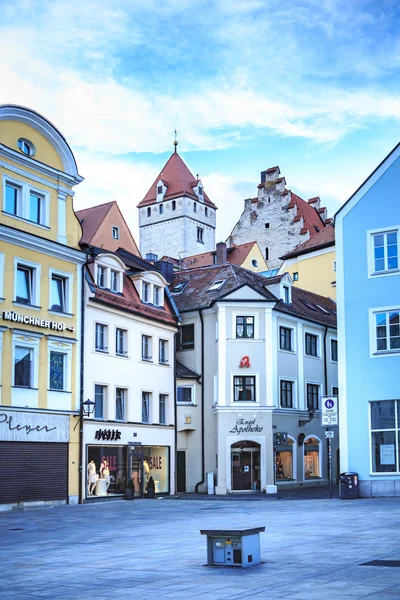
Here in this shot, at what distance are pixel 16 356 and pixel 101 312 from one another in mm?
6966

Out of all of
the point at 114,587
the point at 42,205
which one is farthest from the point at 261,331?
the point at 114,587

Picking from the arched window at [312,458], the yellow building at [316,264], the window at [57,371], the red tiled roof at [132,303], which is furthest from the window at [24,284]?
the yellow building at [316,264]

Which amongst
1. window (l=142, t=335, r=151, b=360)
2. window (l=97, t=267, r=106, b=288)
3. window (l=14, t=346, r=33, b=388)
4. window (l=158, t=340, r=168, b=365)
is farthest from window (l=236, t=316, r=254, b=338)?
window (l=14, t=346, r=33, b=388)

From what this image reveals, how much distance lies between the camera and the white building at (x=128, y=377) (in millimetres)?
40125

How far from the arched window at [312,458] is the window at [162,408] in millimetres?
9901

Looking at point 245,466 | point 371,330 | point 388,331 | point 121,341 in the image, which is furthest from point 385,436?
point 121,341

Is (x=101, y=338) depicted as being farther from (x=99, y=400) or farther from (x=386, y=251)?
(x=386, y=251)

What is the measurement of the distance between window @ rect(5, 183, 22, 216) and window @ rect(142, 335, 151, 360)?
1195 centimetres

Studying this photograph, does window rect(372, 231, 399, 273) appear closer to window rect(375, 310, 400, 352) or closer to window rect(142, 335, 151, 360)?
window rect(375, 310, 400, 352)

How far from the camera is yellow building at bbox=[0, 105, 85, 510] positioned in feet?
113

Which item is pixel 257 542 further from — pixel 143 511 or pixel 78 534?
pixel 143 511

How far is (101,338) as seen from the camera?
136 ft

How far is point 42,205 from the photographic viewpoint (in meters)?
37.7

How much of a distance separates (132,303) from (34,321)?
9.00 meters
